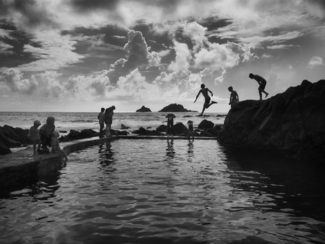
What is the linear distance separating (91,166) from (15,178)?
3424 mm

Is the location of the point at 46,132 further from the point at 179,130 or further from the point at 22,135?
the point at 179,130

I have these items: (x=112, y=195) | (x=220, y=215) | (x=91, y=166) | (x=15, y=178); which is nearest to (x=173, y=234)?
(x=220, y=215)

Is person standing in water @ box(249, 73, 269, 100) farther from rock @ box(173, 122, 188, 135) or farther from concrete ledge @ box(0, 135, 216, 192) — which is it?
concrete ledge @ box(0, 135, 216, 192)

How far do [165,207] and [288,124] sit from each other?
11.6m

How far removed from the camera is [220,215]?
221 inches

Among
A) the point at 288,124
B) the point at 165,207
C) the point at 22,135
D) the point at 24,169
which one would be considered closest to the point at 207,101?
the point at 288,124

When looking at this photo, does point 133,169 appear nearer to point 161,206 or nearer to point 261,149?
point 161,206

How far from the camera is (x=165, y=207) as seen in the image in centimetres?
613

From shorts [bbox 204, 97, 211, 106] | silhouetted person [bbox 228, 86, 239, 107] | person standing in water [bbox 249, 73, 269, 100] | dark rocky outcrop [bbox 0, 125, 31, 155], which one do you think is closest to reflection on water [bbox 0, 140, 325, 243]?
shorts [bbox 204, 97, 211, 106]

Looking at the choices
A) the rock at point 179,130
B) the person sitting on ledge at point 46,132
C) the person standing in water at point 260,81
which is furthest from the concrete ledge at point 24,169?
the rock at point 179,130

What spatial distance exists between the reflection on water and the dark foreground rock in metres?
3.31

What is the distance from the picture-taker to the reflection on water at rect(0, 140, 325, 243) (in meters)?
4.71

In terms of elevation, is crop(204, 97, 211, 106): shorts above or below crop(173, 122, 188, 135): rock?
above

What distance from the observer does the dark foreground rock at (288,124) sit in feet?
42.7
